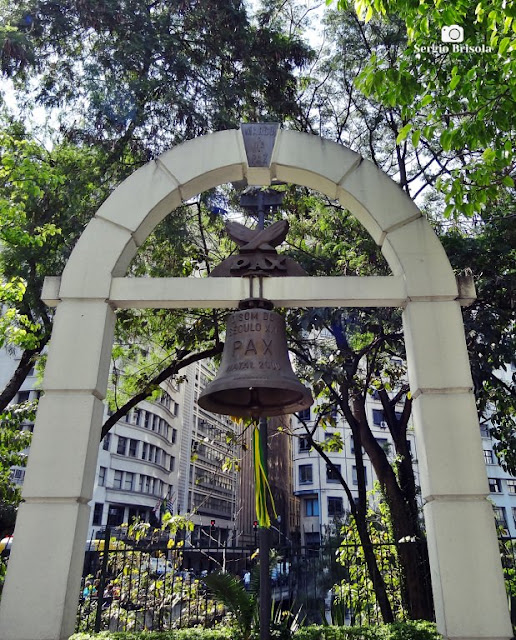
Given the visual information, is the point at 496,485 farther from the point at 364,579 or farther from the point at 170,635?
the point at 170,635

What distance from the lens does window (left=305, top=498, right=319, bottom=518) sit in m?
49.7

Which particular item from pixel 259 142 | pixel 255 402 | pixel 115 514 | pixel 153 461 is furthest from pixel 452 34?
pixel 153 461

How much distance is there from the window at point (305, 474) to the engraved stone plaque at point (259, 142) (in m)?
48.3

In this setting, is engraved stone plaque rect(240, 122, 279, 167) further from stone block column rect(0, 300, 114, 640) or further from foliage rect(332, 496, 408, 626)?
foliage rect(332, 496, 408, 626)

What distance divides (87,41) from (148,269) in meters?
5.48

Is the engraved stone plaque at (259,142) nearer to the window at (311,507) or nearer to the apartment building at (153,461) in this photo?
the apartment building at (153,461)

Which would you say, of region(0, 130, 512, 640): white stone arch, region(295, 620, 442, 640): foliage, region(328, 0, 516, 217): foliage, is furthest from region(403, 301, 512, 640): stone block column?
region(295, 620, 442, 640): foliage

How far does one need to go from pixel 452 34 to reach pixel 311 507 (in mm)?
50097

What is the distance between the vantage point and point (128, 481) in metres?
41.8

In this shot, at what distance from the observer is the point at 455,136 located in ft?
16.8

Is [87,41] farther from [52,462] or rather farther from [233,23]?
[52,462]

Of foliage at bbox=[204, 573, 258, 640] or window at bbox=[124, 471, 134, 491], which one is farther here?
window at bbox=[124, 471, 134, 491]

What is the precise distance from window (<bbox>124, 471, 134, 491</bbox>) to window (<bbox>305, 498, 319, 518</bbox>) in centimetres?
1800

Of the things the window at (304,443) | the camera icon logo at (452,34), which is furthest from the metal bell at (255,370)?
the window at (304,443)
